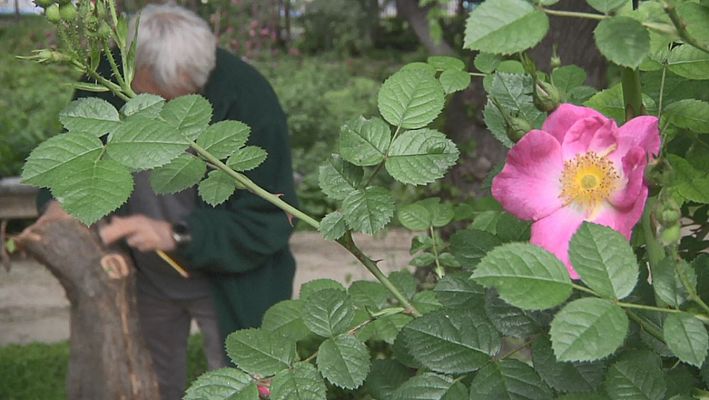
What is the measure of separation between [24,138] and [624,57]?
8.03 metres

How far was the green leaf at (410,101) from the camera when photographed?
83 centimetres

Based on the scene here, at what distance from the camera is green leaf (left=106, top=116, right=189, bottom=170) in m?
0.73

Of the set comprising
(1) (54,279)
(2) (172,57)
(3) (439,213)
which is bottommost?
Answer: (1) (54,279)

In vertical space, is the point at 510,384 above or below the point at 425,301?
above

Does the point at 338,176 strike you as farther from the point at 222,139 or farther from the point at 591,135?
the point at 591,135

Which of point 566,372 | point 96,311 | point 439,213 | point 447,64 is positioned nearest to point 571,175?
point 566,372

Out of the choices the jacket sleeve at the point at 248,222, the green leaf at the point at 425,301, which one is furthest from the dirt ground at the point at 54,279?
the green leaf at the point at 425,301

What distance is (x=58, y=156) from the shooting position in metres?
0.74

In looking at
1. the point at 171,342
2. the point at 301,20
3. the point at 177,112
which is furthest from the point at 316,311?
the point at 301,20

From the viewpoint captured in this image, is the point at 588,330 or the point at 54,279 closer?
the point at 588,330

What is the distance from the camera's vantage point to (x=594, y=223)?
63 centimetres

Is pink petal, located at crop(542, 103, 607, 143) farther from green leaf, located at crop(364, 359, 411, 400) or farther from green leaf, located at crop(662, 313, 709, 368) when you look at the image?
green leaf, located at crop(364, 359, 411, 400)

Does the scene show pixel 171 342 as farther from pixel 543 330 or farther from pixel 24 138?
pixel 24 138

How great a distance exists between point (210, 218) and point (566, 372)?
9.65 ft
